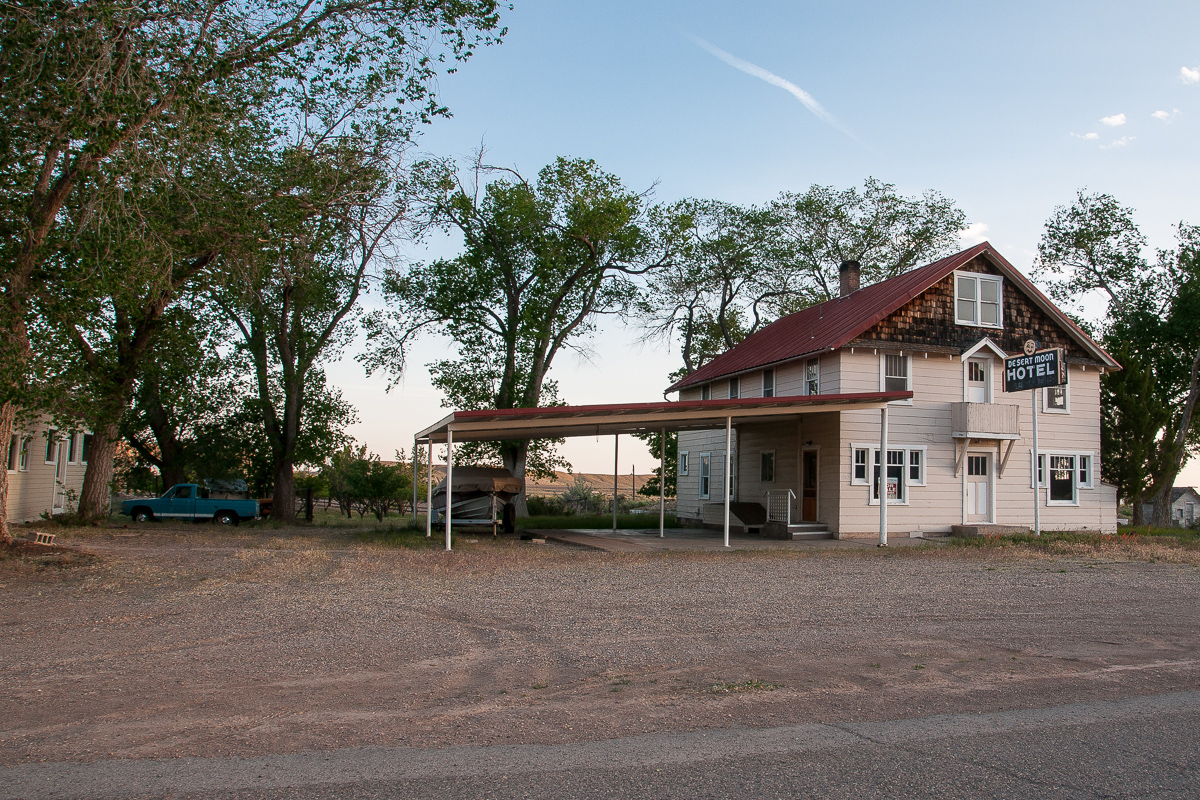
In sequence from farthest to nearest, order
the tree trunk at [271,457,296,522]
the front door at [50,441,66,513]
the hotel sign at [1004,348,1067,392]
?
the tree trunk at [271,457,296,522] < the front door at [50,441,66,513] < the hotel sign at [1004,348,1067,392]

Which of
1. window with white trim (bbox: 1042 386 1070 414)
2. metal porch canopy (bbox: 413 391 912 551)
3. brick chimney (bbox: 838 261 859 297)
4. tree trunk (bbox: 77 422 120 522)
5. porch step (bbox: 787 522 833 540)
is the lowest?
porch step (bbox: 787 522 833 540)

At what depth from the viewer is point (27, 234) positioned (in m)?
14.0

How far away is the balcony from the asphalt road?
18.0 meters

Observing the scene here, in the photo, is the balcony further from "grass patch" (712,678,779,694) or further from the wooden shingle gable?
"grass patch" (712,678,779,694)

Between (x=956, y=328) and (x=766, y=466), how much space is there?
6.59 meters

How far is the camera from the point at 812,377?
23703 mm

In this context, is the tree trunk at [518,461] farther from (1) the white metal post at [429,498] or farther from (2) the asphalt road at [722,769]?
(2) the asphalt road at [722,769]

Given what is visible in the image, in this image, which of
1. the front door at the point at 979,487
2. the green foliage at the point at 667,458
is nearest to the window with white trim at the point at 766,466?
the front door at the point at 979,487

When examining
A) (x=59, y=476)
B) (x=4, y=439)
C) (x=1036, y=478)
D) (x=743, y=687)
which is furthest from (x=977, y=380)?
(x=59, y=476)

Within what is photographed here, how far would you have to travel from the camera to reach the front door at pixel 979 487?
23.6 meters

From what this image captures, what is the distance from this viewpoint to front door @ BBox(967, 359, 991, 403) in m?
23.8

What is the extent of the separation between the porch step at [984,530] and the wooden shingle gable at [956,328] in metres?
4.68

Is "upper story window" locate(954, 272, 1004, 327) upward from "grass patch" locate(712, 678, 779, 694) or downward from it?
upward

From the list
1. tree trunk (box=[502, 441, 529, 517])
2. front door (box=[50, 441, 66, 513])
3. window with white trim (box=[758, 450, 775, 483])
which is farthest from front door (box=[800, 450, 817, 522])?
front door (box=[50, 441, 66, 513])
